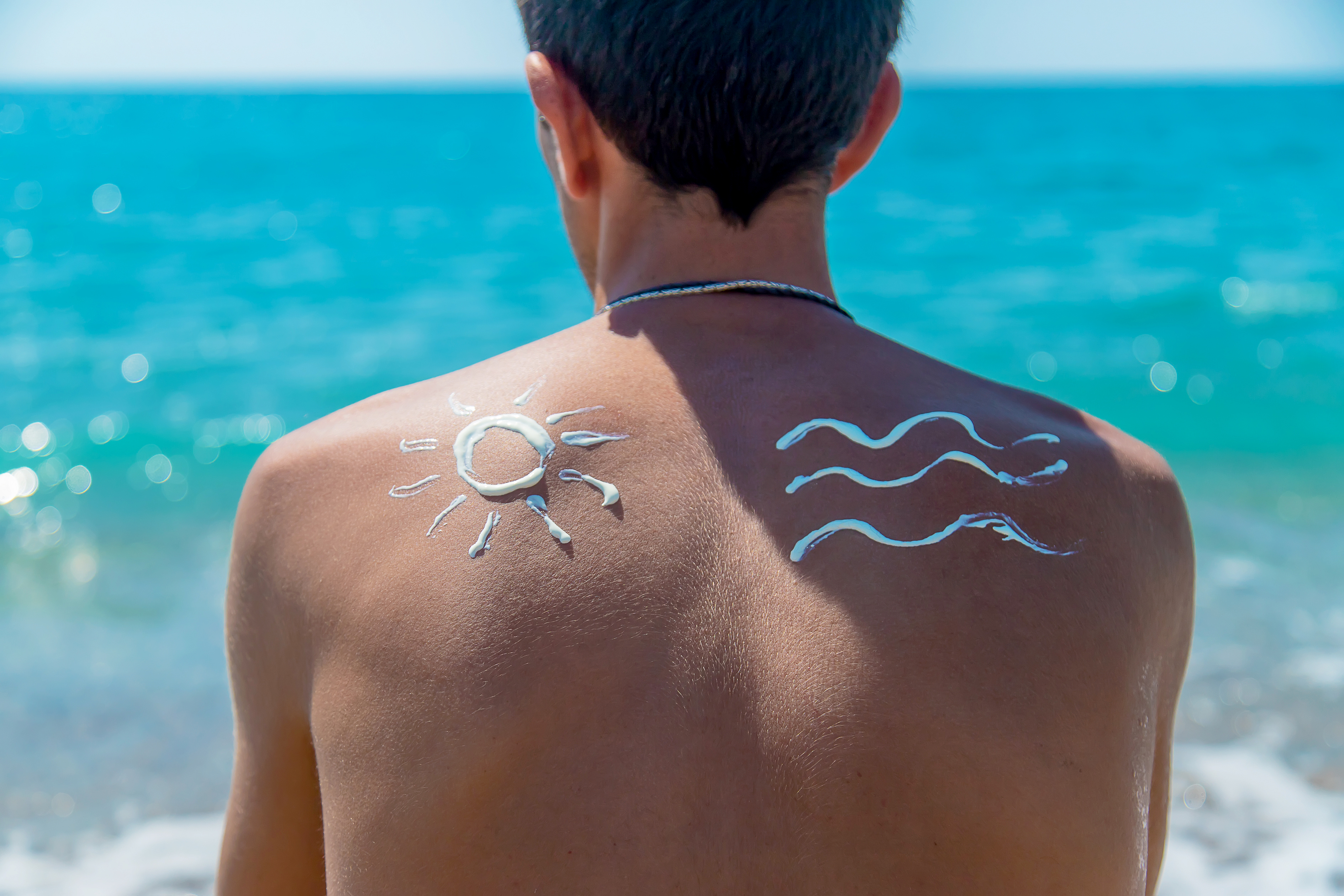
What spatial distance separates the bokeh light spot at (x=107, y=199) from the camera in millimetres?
18469

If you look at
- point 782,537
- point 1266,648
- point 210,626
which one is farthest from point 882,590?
point 210,626

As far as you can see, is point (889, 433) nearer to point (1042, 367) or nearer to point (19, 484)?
point (19, 484)

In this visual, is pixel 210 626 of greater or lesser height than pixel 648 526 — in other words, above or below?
below

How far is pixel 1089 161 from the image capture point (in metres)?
24.1

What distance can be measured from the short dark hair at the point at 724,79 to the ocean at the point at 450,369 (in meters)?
2.71

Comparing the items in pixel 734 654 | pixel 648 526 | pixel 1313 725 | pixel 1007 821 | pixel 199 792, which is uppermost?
pixel 648 526

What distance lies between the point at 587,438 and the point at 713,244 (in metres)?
0.33

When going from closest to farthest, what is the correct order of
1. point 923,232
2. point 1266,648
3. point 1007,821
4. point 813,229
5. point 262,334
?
point 1007,821 < point 813,229 < point 1266,648 < point 262,334 < point 923,232

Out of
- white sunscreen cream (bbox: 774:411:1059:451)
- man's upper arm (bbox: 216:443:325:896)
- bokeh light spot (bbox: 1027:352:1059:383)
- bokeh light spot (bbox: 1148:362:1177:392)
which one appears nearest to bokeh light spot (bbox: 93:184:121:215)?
bokeh light spot (bbox: 1027:352:1059:383)

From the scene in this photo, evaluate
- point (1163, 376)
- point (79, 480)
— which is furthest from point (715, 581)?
point (1163, 376)

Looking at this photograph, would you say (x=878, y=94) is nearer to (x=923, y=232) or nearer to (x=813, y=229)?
(x=813, y=229)

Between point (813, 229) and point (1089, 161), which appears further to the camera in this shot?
point (1089, 161)

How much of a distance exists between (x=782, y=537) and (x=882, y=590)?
108 millimetres

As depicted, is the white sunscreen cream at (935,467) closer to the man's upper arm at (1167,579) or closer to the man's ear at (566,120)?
the man's upper arm at (1167,579)
